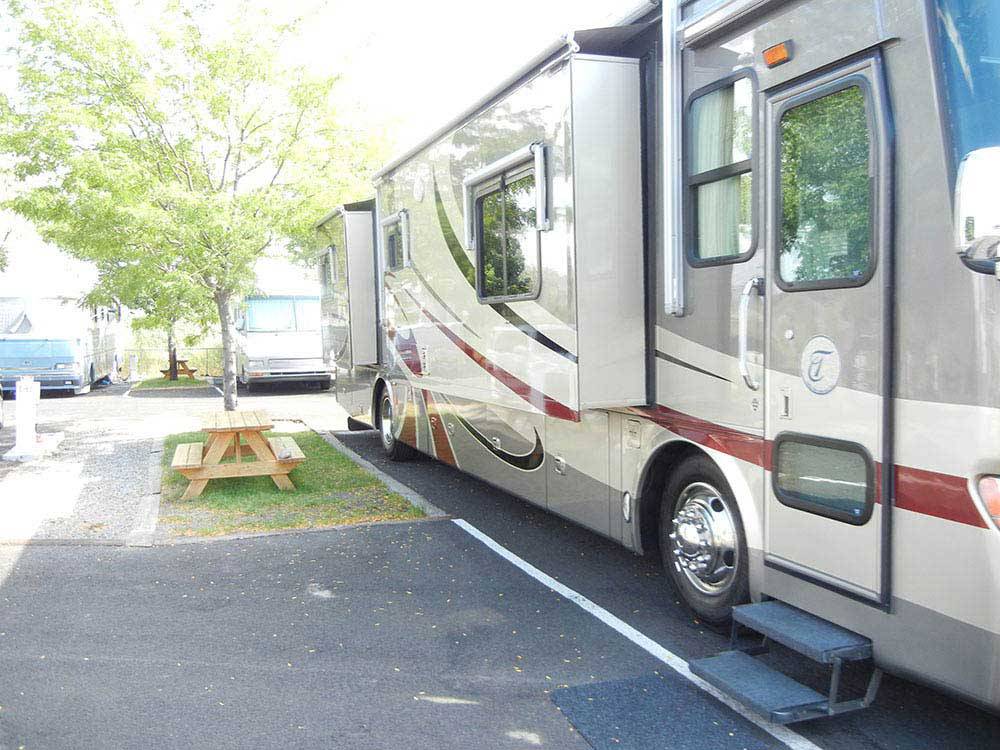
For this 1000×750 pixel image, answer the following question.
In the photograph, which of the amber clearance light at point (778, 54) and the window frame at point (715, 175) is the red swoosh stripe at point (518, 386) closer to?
the window frame at point (715, 175)

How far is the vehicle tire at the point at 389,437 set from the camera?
31.3ft

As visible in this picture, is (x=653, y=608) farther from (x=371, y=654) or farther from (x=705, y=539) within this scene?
(x=371, y=654)

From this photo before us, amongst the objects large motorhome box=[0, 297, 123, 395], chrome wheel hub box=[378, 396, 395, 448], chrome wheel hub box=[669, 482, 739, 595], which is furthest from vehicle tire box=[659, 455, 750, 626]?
large motorhome box=[0, 297, 123, 395]

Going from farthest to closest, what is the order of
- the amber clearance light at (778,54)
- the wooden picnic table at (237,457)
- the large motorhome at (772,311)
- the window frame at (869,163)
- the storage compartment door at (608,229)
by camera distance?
the wooden picnic table at (237,457)
the storage compartment door at (608,229)
the amber clearance light at (778,54)
the window frame at (869,163)
the large motorhome at (772,311)

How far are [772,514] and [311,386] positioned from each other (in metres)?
17.2

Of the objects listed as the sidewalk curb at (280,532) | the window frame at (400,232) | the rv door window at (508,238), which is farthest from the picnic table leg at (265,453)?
the rv door window at (508,238)

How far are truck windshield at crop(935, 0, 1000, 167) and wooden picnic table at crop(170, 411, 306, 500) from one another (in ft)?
19.7

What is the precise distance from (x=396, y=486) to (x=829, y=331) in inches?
213

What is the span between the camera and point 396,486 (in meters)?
8.23

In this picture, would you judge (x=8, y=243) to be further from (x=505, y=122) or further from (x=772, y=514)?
(x=772, y=514)

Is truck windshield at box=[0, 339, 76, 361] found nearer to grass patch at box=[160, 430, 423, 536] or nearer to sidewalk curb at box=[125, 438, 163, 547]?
sidewalk curb at box=[125, 438, 163, 547]

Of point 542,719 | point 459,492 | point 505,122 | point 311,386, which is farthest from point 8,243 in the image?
point 542,719

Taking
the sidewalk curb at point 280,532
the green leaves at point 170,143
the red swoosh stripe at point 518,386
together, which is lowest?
the sidewalk curb at point 280,532

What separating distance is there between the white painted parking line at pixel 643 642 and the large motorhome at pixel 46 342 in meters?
13.8
